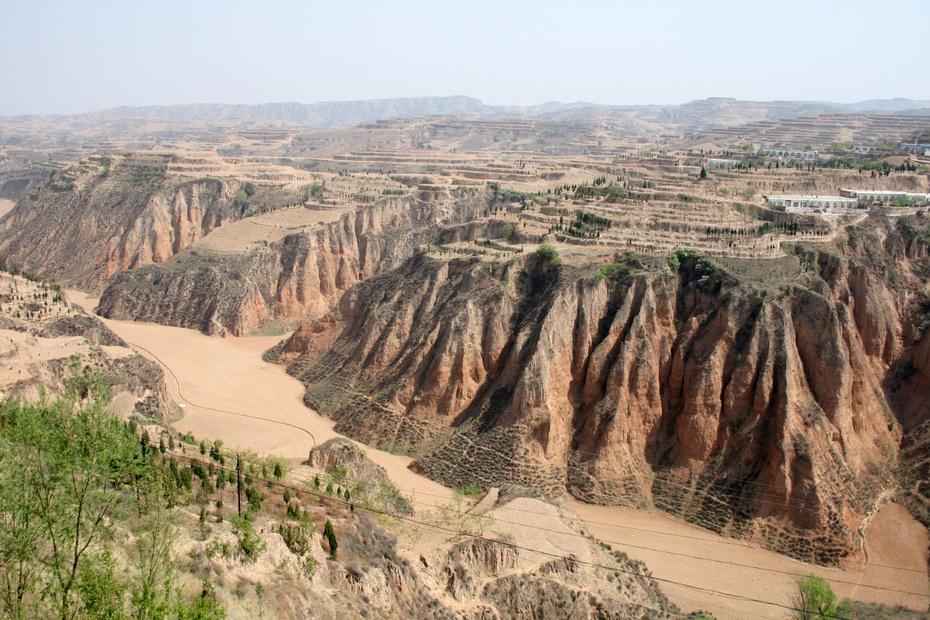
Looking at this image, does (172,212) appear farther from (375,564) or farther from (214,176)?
(375,564)

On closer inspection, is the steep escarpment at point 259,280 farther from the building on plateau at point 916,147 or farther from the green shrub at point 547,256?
the building on plateau at point 916,147

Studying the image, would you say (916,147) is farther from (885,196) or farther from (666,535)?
(666,535)

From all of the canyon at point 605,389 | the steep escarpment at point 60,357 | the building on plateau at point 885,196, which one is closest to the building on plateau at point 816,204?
the building on plateau at point 885,196

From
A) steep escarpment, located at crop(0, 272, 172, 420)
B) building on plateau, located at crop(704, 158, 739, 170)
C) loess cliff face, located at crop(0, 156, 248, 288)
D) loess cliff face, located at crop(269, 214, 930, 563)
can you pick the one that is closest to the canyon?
loess cliff face, located at crop(269, 214, 930, 563)

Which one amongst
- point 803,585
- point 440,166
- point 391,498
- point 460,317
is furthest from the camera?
point 440,166

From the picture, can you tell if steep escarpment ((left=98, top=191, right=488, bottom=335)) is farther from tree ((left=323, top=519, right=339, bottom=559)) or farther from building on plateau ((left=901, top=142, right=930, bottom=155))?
building on plateau ((left=901, top=142, right=930, bottom=155))

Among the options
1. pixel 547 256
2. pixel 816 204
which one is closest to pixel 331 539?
pixel 547 256

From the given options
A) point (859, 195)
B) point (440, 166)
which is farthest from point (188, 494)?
point (440, 166)
